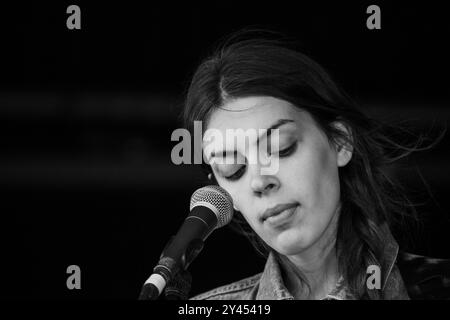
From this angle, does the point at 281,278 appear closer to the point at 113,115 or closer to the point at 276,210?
the point at 276,210

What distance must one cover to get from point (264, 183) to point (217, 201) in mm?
422

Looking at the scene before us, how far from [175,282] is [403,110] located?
1.18 metres

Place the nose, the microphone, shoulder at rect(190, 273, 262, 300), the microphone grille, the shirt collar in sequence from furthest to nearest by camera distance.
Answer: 1. shoulder at rect(190, 273, 262, 300)
2. the shirt collar
3. the nose
4. the microphone grille
5. the microphone

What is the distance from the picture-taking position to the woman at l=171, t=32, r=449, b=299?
85.7 inches

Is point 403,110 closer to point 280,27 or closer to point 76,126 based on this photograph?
point 280,27

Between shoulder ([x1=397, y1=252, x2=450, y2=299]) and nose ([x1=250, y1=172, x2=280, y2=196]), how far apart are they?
1.93 ft

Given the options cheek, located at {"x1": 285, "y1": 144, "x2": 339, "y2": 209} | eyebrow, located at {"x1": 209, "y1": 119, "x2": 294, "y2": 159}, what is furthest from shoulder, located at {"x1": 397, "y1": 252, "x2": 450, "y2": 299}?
eyebrow, located at {"x1": 209, "y1": 119, "x2": 294, "y2": 159}

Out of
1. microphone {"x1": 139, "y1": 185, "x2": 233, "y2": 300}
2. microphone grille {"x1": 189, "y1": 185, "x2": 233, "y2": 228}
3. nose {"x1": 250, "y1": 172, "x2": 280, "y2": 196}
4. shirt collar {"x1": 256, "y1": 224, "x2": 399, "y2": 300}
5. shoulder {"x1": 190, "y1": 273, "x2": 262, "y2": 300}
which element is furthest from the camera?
shoulder {"x1": 190, "y1": 273, "x2": 262, "y2": 300}

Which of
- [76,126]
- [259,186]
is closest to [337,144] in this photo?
[259,186]

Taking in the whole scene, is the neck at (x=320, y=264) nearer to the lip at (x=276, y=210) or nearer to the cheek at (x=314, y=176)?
the cheek at (x=314, y=176)

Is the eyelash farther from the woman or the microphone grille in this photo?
the microphone grille

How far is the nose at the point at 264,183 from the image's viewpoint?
2119 millimetres

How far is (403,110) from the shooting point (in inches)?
93.4

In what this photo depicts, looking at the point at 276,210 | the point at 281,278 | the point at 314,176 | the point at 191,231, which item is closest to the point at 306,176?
the point at 314,176
